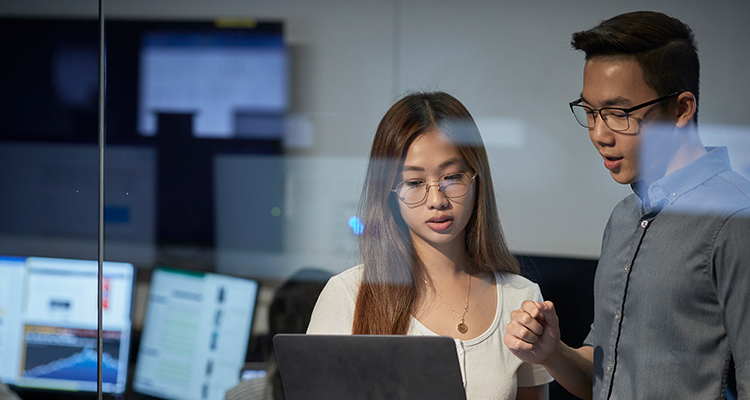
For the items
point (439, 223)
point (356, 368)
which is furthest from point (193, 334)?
point (439, 223)

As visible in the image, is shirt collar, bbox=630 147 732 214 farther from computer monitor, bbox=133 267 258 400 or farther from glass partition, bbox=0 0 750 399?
computer monitor, bbox=133 267 258 400

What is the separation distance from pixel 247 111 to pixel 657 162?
3.28 feet

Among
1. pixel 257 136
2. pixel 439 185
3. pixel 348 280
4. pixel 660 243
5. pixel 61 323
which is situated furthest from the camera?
pixel 61 323

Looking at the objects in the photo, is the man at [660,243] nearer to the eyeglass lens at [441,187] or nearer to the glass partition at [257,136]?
the glass partition at [257,136]

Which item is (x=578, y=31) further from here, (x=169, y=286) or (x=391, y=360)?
(x=169, y=286)

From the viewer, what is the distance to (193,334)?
1.64m

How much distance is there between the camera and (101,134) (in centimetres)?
171

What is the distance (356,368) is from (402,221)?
36 centimetres

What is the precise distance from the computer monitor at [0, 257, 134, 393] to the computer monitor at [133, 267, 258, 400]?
0.08 meters

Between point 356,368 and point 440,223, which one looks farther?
point 440,223

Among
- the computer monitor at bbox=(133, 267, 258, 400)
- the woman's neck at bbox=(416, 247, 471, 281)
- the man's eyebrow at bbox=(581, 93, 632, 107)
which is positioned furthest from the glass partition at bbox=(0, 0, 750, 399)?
the man's eyebrow at bbox=(581, 93, 632, 107)

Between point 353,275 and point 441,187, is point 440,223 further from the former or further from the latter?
point 353,275

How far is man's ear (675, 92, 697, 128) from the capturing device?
3.63 ft

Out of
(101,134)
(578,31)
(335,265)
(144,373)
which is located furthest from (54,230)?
(578,31)
